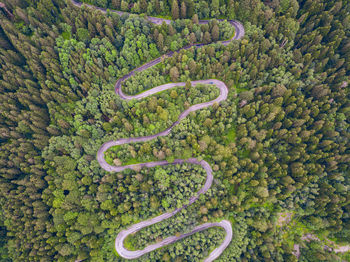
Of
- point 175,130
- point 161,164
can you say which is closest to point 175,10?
point 175,130

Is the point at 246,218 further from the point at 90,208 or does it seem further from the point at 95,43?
the point at 95,43

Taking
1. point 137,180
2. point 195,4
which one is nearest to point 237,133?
point 137,180

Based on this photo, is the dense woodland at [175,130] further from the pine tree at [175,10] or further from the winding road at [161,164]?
the winding road at [161,164]

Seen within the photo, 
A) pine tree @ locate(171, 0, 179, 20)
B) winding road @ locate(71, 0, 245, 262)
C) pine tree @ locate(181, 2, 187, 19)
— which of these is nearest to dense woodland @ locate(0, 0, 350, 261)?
pine tree @ locate(171, 0, 179, 20)

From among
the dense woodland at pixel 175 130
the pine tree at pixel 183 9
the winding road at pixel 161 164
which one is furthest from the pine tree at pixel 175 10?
the winding road at pixel 161 164

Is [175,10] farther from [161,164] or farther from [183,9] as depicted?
[161,164]

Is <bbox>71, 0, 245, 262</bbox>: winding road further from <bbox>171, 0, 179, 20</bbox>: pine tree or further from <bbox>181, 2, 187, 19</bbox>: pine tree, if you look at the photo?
<bbox>171, 0, 179, 20</bbox>: pine tree

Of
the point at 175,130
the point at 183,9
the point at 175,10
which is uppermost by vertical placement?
the point at 183,9

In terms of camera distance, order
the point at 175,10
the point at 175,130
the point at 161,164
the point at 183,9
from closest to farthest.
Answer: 1. the point at 175,130
2. the point at 161,164
3. the point at 175,10
4. the point at 183,9

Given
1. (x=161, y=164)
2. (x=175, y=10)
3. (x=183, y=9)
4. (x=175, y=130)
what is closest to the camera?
(x=175, y=130)
